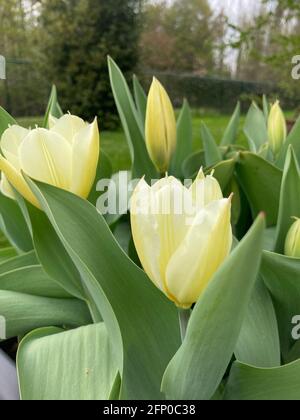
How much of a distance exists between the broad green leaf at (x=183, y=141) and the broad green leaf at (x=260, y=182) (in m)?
0.17

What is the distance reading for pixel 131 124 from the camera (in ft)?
2.36

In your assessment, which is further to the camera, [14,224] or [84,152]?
[14,224]

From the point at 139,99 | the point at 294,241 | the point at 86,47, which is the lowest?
the point at 294,241

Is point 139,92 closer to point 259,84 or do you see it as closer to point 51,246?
point 51,246

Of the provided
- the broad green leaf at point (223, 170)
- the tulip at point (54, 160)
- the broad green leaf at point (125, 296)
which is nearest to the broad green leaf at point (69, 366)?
the broad green leaf at point (125, 296)

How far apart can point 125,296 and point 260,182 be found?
301mm

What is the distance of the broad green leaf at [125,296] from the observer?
0.39 meters

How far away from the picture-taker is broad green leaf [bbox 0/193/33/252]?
641 mm

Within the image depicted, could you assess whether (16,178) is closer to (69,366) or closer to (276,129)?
(69,366)

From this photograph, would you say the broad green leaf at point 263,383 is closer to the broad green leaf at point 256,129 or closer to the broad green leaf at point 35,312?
the broad green leaf at point 35,312

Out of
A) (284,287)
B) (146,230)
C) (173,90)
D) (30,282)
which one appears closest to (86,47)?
(173,90)

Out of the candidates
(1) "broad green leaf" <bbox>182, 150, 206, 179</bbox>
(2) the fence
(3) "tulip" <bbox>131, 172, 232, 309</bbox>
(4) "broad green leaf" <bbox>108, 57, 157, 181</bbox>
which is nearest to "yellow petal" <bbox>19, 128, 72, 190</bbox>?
(3) "tulip" <bbox>131, 172, 232, 309</bbox>

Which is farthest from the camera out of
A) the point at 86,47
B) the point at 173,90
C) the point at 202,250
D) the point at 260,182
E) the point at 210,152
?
the point at 173,90

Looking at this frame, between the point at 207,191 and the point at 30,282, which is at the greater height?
the point at 207,191
